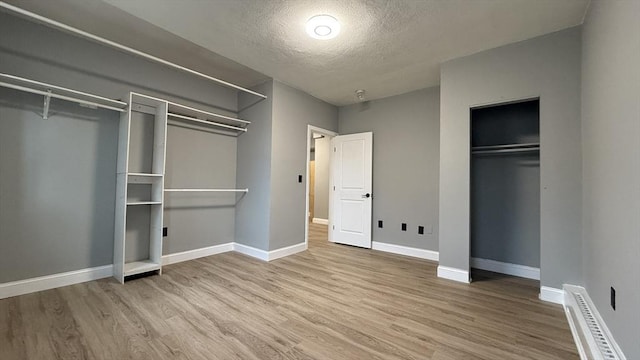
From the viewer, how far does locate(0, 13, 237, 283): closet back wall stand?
238 cm

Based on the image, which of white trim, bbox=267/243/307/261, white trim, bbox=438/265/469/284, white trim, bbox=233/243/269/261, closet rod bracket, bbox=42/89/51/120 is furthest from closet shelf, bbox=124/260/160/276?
white trim, bbox=438/265/469/284

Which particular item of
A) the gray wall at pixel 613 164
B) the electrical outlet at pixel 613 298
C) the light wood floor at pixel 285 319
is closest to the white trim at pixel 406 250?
the light wood floor at pixel 285 319

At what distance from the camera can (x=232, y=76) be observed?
372 centimetres

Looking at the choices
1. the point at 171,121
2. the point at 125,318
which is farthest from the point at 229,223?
the point at 125,318

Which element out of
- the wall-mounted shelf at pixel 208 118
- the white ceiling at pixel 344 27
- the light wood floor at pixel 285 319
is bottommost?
the light wood floor at pixel 285 319

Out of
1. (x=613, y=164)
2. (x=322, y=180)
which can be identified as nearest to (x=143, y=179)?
(x=613, y=164)

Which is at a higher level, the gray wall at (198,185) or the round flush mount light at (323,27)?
the round flush mount light at (323,27)

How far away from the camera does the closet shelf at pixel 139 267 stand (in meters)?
2.81

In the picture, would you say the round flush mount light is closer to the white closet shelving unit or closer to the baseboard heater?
the white closet shelving unit

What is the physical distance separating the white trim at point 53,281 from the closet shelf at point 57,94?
1.56m

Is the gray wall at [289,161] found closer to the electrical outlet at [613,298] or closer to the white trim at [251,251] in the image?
the white trim at [251,251]

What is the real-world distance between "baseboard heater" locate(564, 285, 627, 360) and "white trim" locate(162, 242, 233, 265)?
13.0 ft

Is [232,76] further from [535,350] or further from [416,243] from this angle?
[535,350]

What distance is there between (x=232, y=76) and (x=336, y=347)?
354cm
